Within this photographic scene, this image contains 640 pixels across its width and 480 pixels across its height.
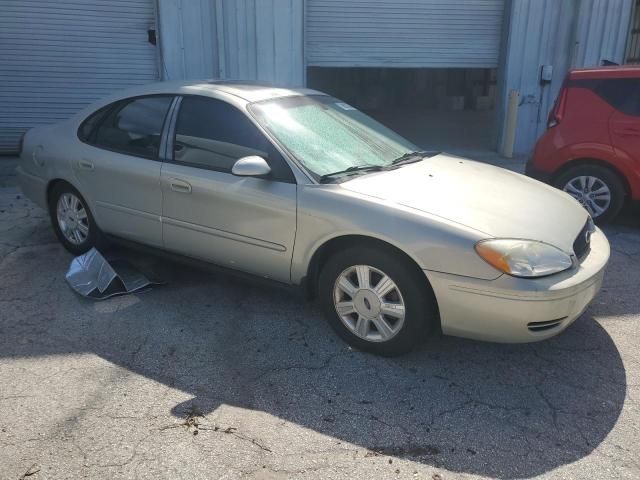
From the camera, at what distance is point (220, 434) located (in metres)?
2.64

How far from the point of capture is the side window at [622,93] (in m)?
5.50

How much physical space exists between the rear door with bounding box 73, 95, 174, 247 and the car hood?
4.99 feet

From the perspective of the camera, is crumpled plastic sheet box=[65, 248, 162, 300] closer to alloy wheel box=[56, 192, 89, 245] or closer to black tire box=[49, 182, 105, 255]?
black tire box=[49, 182, 105, 255]

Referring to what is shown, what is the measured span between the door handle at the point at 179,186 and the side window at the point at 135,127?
292mm

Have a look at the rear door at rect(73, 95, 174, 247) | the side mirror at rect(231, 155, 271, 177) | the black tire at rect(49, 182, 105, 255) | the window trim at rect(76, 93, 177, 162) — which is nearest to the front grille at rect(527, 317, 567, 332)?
the side mirror at rect(231, 155, 271, 177)

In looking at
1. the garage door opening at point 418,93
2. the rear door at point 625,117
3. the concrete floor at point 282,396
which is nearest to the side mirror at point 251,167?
the concrete floor at point 282,396

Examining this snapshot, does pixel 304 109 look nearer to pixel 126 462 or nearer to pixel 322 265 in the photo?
Result: pixel 322 265

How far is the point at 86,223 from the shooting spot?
15.1 feet

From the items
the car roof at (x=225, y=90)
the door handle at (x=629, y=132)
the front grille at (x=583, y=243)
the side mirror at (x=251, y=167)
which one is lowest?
the front grille at (x=583, y=243)

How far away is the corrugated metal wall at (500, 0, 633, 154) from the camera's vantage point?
9602mm

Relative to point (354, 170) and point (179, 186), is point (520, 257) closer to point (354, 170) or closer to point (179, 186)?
point (354, 170)

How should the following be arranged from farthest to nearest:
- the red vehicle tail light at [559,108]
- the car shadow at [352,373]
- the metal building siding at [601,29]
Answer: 1. the metal building siding at [601,29]
2. the red vehicle tail light at [559,108]
3. the car shadow at [352,373]

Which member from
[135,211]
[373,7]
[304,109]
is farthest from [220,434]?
[373,7]

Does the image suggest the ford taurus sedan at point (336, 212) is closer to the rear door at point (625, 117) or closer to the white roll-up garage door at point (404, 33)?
the rear door at point (625, 117)
